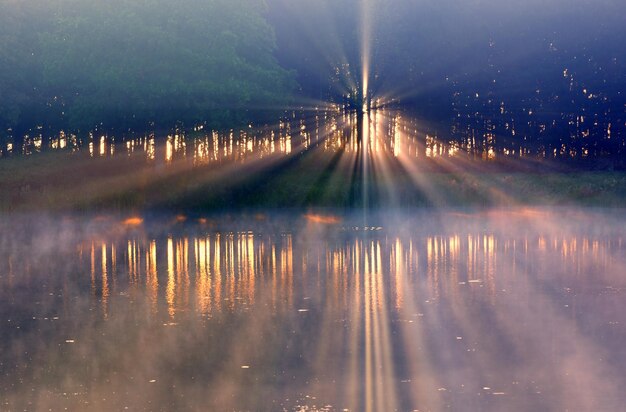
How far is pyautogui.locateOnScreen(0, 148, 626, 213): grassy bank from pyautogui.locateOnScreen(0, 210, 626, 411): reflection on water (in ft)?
63.7

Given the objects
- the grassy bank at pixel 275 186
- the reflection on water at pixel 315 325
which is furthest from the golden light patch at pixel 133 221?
the reflection on water at pixel 315 325

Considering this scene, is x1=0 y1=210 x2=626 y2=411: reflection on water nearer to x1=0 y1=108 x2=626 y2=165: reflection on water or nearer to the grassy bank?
the grassy bank

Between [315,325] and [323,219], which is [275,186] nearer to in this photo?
[323,219]

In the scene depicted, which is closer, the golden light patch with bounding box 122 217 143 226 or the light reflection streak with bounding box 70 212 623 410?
the light reflection streak with bounding box 70 212 623 410

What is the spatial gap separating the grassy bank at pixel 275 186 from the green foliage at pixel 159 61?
120 inches

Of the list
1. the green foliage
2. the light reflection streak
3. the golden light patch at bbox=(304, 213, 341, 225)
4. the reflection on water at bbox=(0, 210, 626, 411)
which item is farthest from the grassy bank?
the reflection on water at bbox=(0, 210, 626, 411)

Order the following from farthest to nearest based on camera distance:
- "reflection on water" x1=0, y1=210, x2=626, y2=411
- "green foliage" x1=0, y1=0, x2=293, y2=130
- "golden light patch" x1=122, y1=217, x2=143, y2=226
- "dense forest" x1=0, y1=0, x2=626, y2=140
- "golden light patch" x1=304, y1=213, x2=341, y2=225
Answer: "dense forest" x1=0, y1=0, x2=626, y2=140 → "green foliage" x1=0, y1=0, x2=293, y2=130 → "golden light patch" x1=304, y1=213, x2=341, y2=225 → "golden light patch" x1=122, y1=217, x2=143, y2=226 → "reflection on water" x1=0, y1=210, x2=626, y2=411

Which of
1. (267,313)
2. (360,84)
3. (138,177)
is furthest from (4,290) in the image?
(360,84)

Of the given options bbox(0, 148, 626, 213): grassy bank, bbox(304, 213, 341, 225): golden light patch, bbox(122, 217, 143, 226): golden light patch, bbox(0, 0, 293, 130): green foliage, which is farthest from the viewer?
bbox(0, 0, 293, 130): green foliage

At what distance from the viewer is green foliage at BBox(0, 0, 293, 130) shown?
169 ft

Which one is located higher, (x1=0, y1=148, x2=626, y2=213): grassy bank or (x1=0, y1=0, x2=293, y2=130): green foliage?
(x1=0, y1=0, x2=293, y2=130): green foliage

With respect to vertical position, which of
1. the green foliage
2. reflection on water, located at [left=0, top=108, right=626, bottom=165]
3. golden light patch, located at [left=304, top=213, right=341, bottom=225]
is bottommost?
golden light patch, located at [left=304, top=213, right=341, bottom=225]

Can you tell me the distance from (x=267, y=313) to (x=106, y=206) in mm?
32730

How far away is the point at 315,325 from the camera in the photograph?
1485 centimetres
